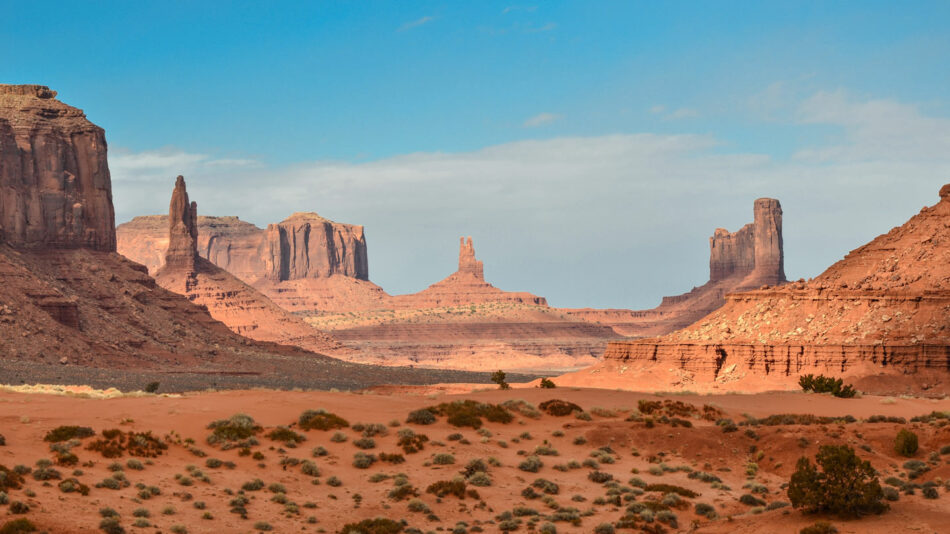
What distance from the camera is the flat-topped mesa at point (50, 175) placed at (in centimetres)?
10962

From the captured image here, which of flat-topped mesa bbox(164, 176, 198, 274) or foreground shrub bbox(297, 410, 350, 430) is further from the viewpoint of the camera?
flat-topped mesa bbox(164, 176, 198, 274)

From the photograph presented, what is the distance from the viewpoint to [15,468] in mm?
26031

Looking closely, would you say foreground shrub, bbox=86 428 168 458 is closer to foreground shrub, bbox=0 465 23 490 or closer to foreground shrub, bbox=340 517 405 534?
foreground shrub, bbox=0 465 23 490

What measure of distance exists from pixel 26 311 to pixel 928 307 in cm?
6782

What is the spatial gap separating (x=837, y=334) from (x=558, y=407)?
25.4 metres

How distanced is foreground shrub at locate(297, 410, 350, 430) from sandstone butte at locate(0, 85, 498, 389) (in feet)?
153

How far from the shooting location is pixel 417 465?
31.5 meters

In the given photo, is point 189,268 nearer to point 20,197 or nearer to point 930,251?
point 20,197

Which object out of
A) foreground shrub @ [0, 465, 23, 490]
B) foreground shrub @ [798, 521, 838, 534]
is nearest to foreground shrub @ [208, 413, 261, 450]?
foreground shrub @ [0, 465, 23, 490]

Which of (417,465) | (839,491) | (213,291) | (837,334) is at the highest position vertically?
(213,291)

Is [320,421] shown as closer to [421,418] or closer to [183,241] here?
[421,418]

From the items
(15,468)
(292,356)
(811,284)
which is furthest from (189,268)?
(15,468)

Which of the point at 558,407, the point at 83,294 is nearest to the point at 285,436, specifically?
the point at 558,407

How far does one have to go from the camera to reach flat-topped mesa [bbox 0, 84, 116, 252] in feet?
360
